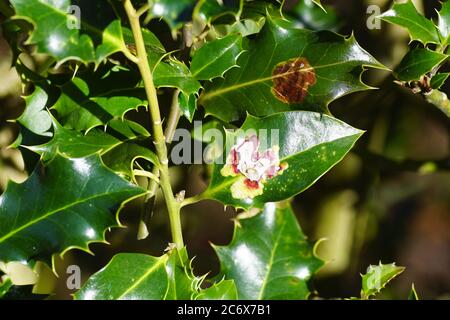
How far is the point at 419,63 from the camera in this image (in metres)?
0.87

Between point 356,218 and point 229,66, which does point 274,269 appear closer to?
point 229,66

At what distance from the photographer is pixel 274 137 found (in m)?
0.84

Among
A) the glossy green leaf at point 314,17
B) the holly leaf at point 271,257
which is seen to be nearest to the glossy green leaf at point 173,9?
the holly leaf at point 271,257

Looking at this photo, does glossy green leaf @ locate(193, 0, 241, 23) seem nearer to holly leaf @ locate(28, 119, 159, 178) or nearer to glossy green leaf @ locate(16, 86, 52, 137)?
holly leaf @ locate(28, 119, 159, 178)

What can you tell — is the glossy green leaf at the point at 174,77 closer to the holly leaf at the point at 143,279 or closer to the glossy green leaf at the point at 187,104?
the glossy green leaf at the point at 187,104

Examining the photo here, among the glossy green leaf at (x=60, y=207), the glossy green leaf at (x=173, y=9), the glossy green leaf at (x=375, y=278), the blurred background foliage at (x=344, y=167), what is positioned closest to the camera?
the glossy green leaf at (x=173, y=9)

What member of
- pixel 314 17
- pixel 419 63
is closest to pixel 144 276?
pixel 419 63

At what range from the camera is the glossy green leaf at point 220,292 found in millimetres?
815

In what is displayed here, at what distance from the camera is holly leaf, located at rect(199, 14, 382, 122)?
86cm

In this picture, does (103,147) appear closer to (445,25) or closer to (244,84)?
(244,84)

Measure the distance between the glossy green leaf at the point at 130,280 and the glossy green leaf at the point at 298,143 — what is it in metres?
0.14

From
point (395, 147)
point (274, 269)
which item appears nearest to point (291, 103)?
point (274, 269)

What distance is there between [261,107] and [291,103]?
0.13 feet

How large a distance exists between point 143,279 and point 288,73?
0.31 metres
